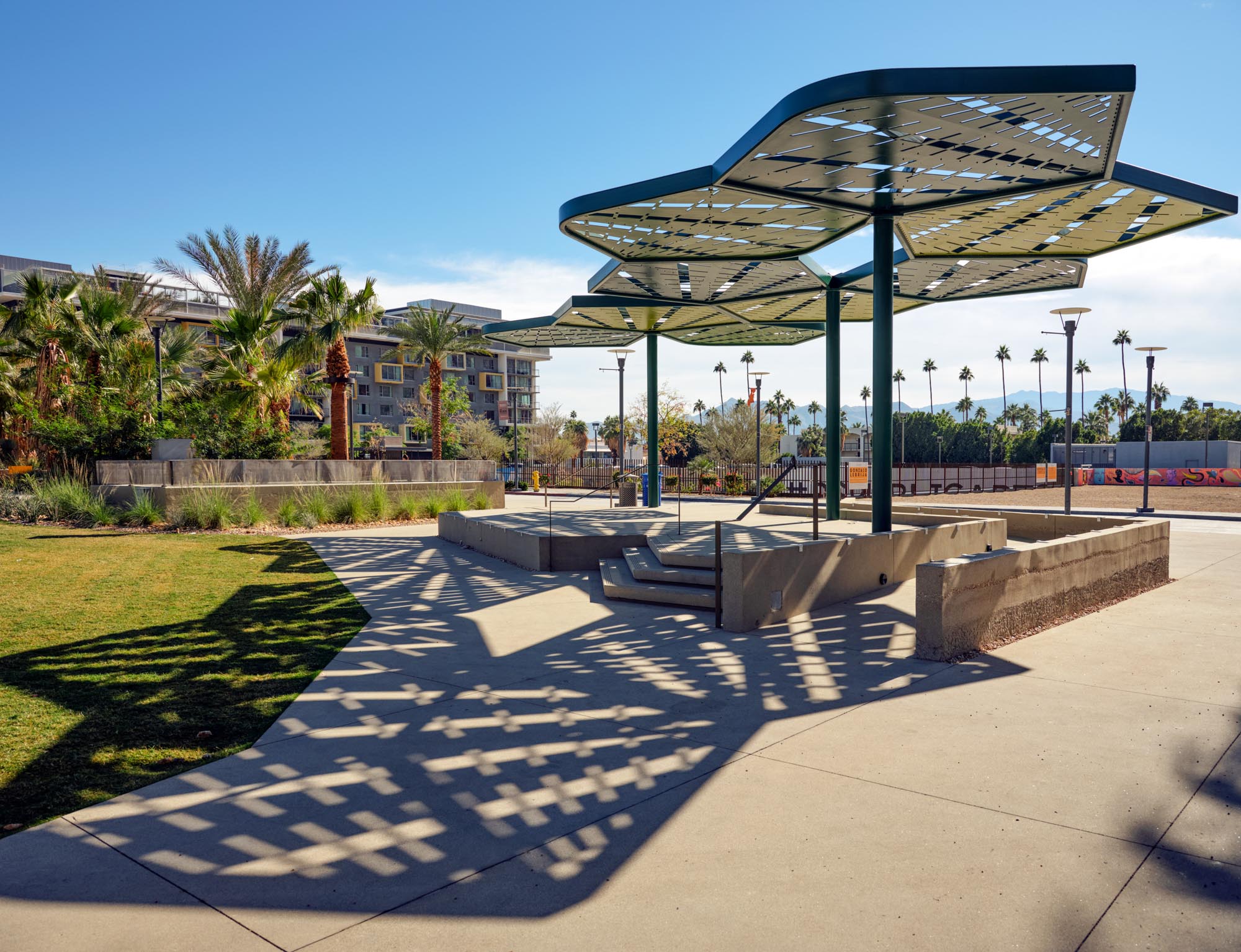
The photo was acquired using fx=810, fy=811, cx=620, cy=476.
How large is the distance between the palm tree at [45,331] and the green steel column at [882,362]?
80.2 feet

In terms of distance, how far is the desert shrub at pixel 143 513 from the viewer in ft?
61.0

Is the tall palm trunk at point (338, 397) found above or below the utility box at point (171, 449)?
above

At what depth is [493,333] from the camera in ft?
76.3

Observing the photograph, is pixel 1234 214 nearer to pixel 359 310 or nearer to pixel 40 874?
pixel 40 874

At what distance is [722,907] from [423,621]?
6.96 metres

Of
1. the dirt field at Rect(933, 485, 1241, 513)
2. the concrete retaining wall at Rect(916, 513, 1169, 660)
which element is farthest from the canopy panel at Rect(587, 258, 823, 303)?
the dirt field at Rect(933, 485, 1241, 513)

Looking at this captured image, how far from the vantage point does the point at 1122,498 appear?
114 feet

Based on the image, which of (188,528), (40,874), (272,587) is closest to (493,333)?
(188,528)

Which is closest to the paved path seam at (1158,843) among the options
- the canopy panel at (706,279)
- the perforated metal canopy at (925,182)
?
the perforated metal canopy at (925,182)

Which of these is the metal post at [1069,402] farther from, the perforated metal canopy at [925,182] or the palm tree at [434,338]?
the palm tree at [434,338]

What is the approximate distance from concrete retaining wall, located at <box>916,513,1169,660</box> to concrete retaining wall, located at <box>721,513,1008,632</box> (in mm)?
599

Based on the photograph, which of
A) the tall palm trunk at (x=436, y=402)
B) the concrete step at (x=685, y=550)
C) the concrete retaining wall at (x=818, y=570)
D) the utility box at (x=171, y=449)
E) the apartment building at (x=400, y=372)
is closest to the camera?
the concrete retaining wall at (x=818, y=570)

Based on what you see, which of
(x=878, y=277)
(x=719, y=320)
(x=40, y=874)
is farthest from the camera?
(x=719, y=320)

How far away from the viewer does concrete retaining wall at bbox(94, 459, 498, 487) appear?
20797 mm
